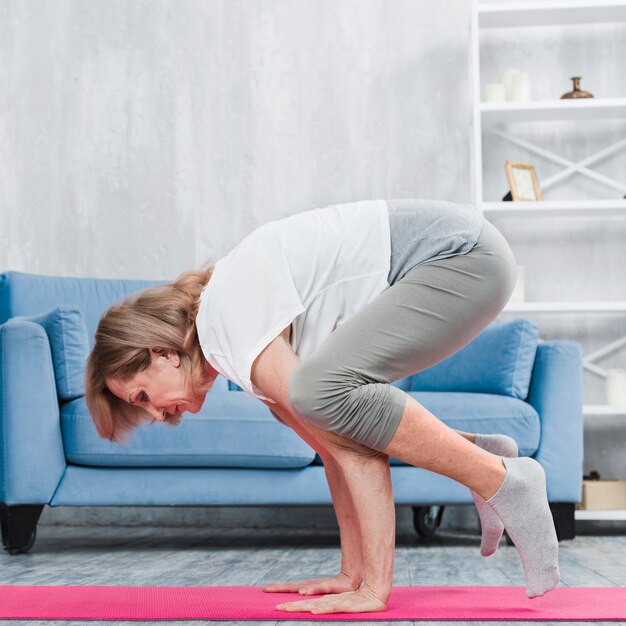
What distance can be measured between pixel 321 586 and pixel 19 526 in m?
1.17

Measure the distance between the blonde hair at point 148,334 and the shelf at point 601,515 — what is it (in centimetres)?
194

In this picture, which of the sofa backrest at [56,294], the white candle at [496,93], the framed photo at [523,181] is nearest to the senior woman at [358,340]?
the sofa backrest at [56,294]

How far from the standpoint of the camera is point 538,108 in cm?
345

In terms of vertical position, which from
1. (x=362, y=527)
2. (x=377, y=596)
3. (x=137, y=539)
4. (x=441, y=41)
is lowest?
(x=137, y=539)

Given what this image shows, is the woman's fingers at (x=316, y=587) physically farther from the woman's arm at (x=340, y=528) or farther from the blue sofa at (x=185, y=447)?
the blue sofa at (x=185, y=447)

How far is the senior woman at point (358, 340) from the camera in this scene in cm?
143

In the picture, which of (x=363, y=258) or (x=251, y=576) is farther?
(x=251, y=576)

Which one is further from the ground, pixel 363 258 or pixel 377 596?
pixel 363 258

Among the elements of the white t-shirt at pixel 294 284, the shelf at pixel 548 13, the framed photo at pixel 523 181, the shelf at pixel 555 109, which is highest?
the shelf at pixel 548 13

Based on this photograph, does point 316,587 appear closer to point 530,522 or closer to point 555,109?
point 530,522

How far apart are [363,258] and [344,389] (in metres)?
0.24

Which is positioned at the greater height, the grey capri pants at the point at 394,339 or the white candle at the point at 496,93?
the white candle at the point at 496,93

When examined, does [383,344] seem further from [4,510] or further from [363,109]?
[363,109]

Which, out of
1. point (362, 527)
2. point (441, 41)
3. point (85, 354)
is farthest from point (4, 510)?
point (441, 41)
